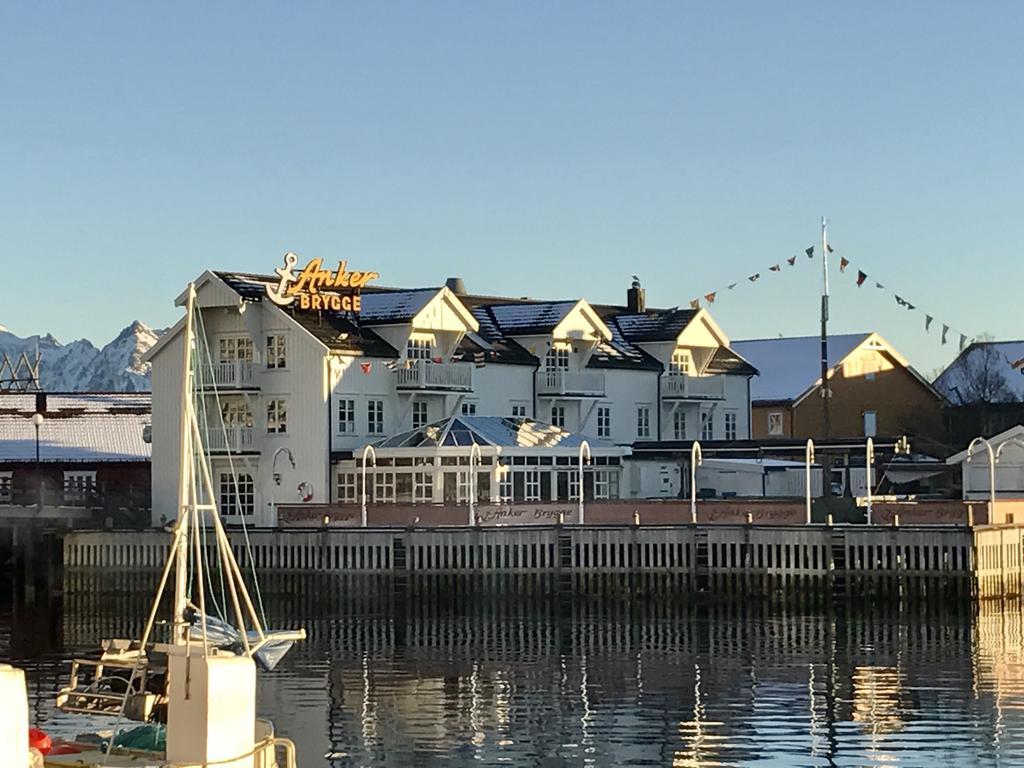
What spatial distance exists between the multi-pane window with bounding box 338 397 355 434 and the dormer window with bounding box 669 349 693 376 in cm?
1971

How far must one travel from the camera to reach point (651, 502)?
7338cm

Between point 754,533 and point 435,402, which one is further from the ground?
point 435,402

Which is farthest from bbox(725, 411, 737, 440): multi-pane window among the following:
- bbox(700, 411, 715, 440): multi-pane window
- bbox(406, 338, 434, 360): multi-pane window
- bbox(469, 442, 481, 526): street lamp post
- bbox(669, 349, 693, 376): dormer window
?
bbox(469, 442, 481, 526): street lamp post

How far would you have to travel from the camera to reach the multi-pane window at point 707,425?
99.8 meters

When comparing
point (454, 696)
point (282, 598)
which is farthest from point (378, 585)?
point (454, 696)

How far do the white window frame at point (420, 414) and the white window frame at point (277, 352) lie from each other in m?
5.97

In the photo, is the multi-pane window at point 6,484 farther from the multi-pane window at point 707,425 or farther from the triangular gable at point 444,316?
the multi-pane window at point 707,425

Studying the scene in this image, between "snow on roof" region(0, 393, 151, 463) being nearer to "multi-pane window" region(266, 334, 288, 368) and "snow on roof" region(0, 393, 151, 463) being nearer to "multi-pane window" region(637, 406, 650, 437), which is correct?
"multi-pane window" region(266, 334, 288, 368)

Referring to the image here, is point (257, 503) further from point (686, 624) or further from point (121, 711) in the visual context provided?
point (121, 711)

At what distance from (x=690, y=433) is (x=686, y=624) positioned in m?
35.5

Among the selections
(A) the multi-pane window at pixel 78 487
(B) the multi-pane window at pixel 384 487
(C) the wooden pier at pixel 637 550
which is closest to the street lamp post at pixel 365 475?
(B) the multi-pane window at pixel 384 487

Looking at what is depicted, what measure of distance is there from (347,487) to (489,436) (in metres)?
6.01

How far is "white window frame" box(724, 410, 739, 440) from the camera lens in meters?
102

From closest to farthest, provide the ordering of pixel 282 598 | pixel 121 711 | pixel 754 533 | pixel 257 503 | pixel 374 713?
1. pixel 121 711
2. pixel 374 713
3. pixel 754 533
4. pixel 282 598
5. pixel 257 503
